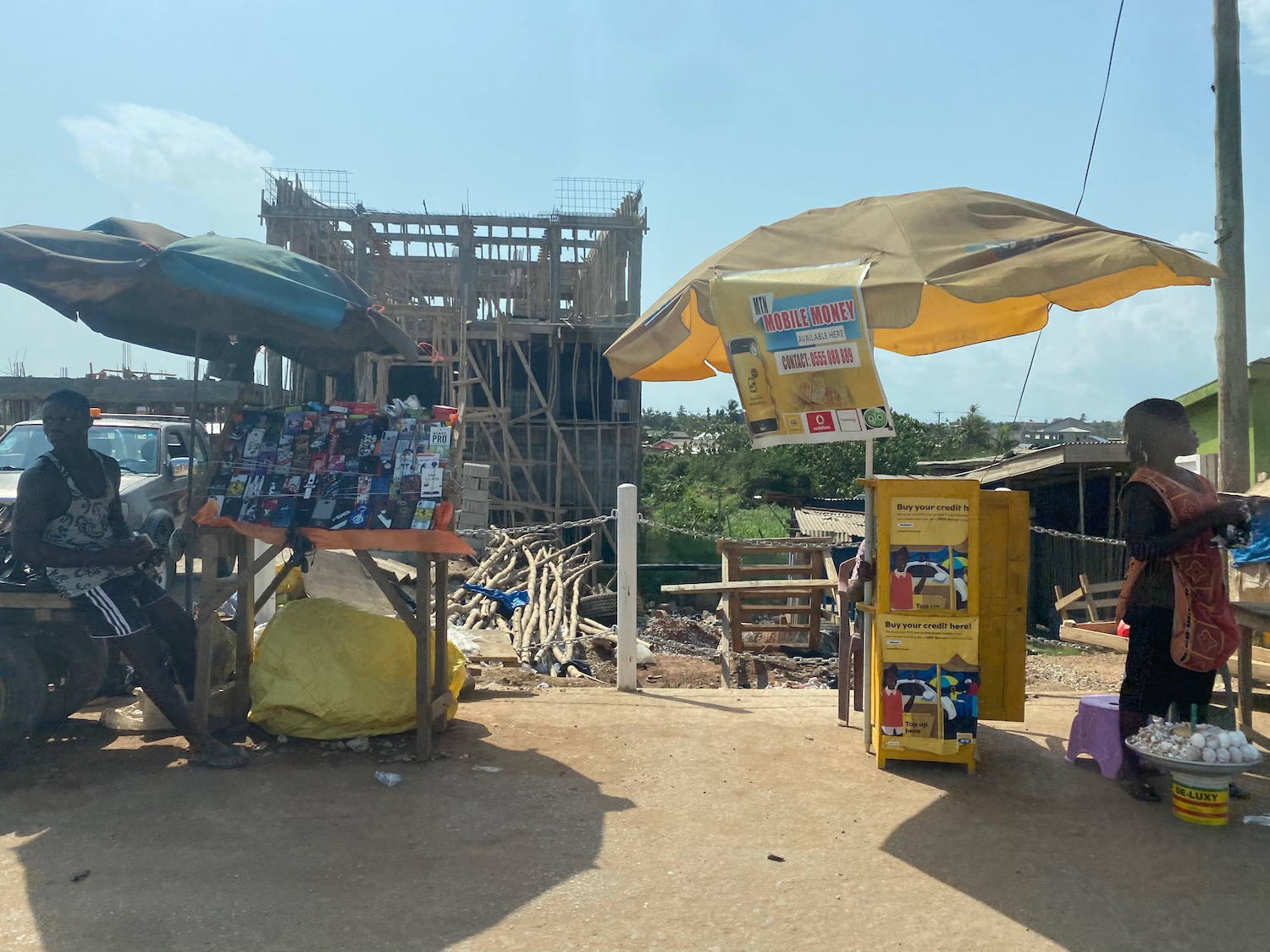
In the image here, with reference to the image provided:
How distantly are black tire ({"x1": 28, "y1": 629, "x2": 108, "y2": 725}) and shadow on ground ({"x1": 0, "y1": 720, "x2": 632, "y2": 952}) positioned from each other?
0.19 m

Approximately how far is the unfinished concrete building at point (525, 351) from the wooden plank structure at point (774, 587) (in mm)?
10382

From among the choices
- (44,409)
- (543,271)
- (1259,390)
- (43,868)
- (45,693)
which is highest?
(543,271)

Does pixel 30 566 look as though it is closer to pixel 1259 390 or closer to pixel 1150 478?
pixel 1150 478

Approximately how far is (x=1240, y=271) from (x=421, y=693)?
5.91 metres

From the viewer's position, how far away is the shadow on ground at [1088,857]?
3297 millimetres

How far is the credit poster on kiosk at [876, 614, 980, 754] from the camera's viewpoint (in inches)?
180

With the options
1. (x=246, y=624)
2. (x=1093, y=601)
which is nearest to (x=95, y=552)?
(x=246, y=624)

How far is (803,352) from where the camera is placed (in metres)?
4.62

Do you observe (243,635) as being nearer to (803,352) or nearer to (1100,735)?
(803,352)

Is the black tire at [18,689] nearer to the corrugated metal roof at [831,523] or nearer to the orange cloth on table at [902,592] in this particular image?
the orange cloth on table at [902,592]

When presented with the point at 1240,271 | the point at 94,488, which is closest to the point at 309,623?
the point at 94,488

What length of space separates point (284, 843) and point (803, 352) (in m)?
3.34

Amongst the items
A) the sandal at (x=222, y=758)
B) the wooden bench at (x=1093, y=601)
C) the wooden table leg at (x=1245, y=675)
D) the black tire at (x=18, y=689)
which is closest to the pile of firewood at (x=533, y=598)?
the sandal at (x=222, y=758)

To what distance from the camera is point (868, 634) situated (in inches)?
204
